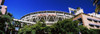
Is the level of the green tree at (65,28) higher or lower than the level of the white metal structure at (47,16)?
lower

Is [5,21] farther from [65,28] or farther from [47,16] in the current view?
[47,16]

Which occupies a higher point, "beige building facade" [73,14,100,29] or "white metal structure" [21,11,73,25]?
Result: "white metal structure" [21,11,73,25]

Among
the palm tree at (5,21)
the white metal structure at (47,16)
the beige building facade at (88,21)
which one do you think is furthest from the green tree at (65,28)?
the white metal structure at (47,16)

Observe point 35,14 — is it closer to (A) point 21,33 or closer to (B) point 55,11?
(B) point 55,11

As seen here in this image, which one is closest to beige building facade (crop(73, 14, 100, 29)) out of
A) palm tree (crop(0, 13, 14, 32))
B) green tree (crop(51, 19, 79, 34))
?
green tree (crop(51, 19, 79, 34))

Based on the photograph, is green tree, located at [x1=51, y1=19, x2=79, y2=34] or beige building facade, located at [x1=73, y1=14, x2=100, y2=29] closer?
green tree, located at [x1=51, y1=19, x2=79, y2=34]

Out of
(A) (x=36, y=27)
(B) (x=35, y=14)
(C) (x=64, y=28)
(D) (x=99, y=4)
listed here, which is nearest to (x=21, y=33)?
(A) (x=36, y=27)

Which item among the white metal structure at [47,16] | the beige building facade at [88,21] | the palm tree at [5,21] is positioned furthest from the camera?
the white metal structure at [47,16]

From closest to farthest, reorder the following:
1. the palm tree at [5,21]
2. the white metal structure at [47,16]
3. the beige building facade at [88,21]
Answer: the palm tree at [5,21] → the beige building facade at [88,21] → the white metal structure at [47,16]

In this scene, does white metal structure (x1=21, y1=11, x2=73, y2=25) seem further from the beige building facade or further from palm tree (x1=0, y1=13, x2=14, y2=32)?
palm tree (x1=0, y1=13, x2=14, y2=32)

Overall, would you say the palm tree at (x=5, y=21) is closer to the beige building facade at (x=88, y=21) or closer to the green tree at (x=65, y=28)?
the green tree at (x=65, y=28)

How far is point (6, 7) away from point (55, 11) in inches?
821

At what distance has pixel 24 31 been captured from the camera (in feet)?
85.7

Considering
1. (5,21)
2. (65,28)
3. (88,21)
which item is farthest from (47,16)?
(5,21)
